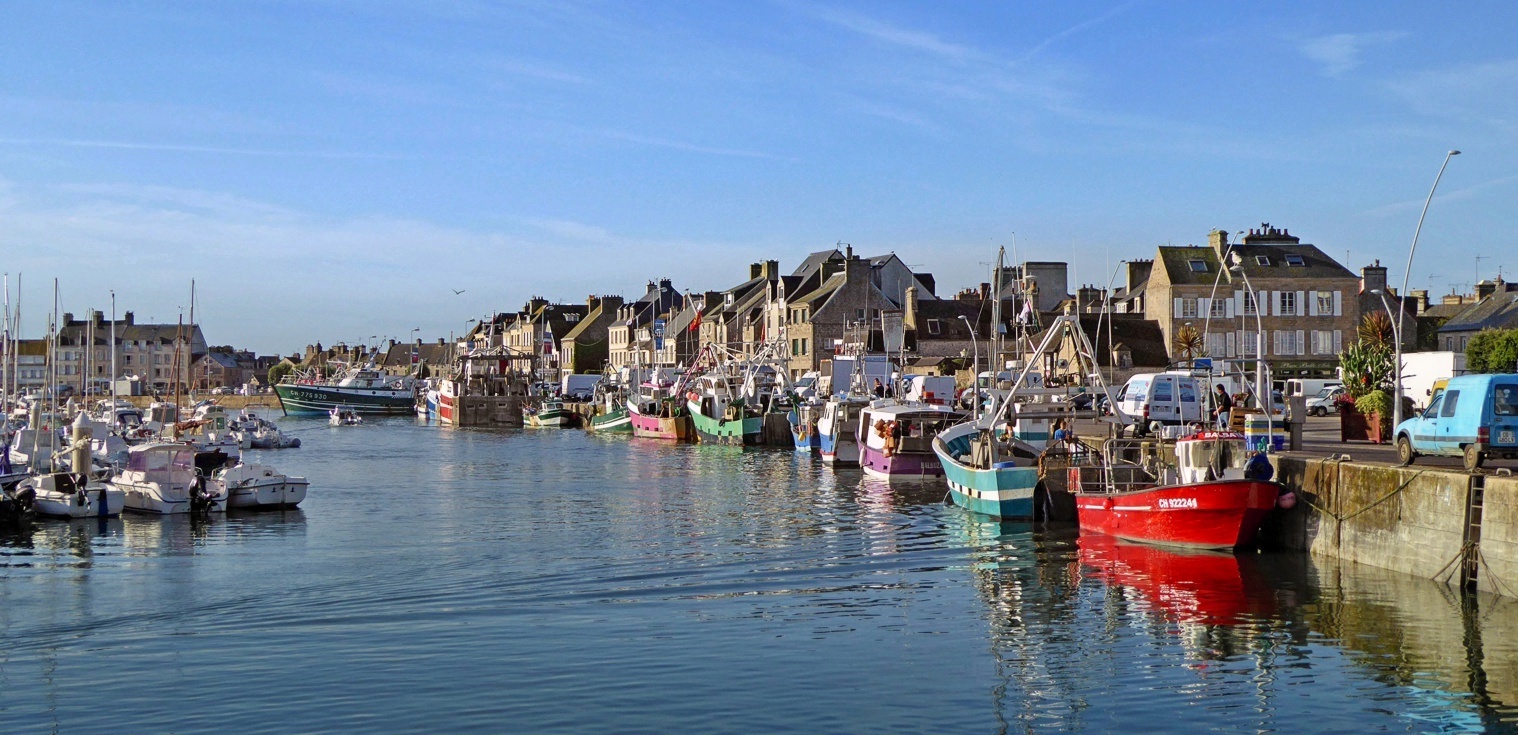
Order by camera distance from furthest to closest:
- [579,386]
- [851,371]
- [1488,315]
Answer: [579,386], [1488,315], [851,371]

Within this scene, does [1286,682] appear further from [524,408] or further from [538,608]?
[524,408]

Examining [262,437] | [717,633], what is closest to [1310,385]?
[262,437]

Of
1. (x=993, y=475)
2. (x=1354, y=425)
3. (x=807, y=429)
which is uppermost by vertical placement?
(x=1354, y=425)

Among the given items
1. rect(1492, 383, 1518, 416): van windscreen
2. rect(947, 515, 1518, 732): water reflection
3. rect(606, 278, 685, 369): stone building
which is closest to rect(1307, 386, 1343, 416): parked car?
rect(947, 515, 1518, 732): water reflection

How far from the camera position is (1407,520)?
2448 centimetres

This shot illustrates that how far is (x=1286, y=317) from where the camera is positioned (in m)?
85.4

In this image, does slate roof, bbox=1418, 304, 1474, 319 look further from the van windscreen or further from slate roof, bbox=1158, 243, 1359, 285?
the van windscreen

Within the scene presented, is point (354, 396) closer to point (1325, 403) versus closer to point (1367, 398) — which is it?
point (1325, 403)

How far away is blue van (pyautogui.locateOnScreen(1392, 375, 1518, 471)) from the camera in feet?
80.6

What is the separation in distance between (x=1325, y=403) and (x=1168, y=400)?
868 inches

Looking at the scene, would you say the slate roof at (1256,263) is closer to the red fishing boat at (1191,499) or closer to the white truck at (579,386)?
the red fishing boat at (1191,499)

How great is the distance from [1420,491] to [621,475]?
36098 mm

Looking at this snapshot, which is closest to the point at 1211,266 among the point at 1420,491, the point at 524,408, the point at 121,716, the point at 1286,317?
the point at 1286,317

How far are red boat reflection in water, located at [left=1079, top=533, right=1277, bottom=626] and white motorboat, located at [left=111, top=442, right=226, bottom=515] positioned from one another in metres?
23.6
